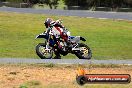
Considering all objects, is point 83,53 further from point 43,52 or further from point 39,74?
point 39,74

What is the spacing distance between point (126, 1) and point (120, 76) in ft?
203

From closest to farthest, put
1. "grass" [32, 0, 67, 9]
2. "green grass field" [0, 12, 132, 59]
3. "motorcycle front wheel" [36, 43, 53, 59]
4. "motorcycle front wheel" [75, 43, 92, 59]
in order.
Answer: "motorcycle front wheel" [36, 43, 53, 59]
"motorcycle front wheel" [75, 43, 92, 59]
"green grass field" [0, 12, 132, 59]
"grass" [32, 0, 67, 9]

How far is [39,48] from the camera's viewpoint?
16516mm

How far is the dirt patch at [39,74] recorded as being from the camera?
438 inches

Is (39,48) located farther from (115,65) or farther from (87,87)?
(87,87)

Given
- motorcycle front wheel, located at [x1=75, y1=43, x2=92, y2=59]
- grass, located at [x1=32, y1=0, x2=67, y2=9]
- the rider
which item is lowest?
grass, located at [x1=32, y1=0, x2=67, y2=9]

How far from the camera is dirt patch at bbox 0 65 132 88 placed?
Result: 36.5ft

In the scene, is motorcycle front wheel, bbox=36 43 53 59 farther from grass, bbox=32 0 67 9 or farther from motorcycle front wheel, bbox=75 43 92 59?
grass, bbox=32 0 67 9

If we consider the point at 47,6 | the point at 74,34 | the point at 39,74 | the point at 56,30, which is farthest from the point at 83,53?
the point at 47,6

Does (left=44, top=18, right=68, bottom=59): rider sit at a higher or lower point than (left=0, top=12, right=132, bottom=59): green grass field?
higher

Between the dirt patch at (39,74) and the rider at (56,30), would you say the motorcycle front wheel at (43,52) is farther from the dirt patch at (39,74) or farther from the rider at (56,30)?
the dirt patch at (39,74)

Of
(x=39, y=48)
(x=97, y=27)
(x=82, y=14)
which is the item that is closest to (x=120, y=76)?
(x=39, y=48)

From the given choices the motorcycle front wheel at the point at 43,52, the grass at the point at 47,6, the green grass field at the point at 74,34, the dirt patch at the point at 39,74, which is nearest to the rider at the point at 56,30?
the motorcycle front wheel at the point at 43,52

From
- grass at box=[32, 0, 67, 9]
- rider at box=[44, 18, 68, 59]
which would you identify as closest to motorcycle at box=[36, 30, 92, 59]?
rider at box=[44, 18, 68, 59]
